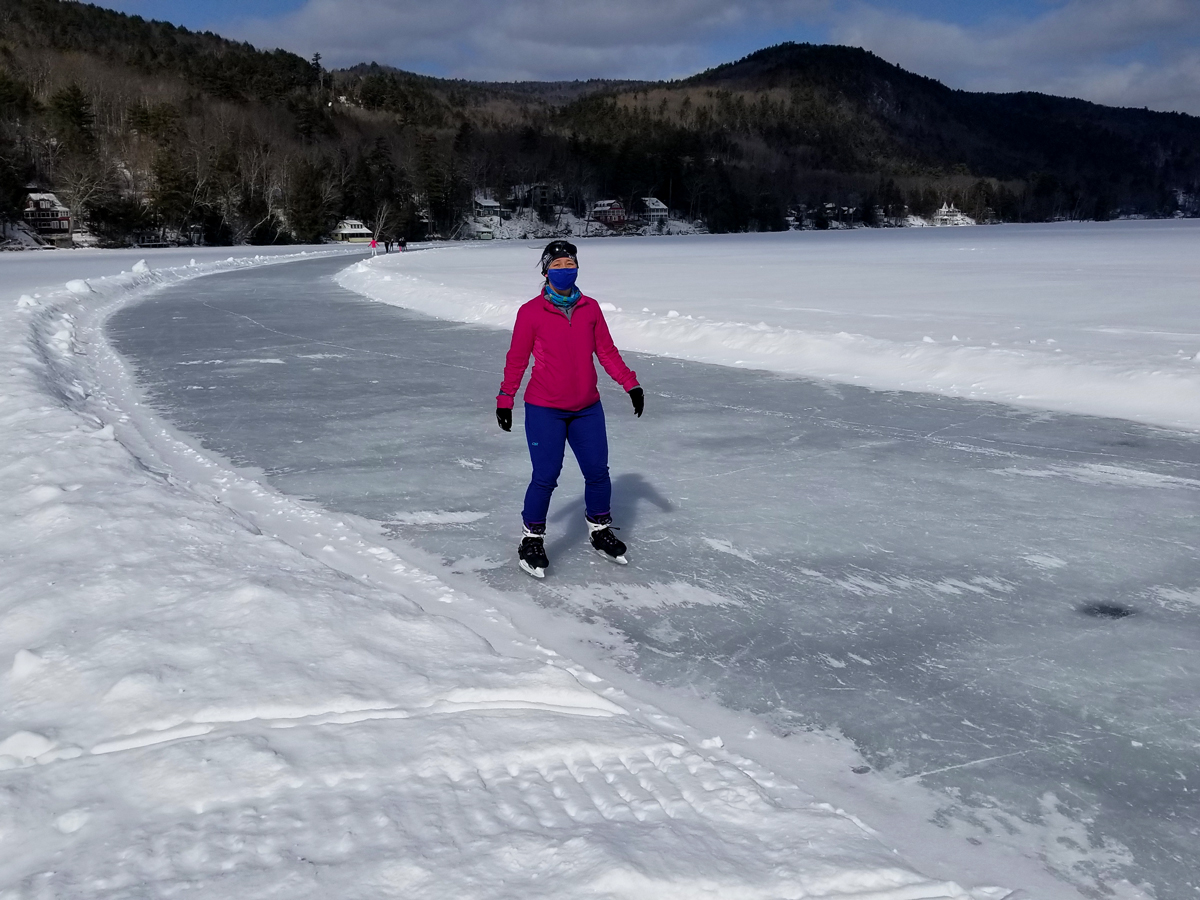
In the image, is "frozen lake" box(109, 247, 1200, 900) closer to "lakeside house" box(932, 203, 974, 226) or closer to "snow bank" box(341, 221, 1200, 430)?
"snow bank" box(341, 221, 1200, 430)

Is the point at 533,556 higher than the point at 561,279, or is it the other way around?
the point at 561,279

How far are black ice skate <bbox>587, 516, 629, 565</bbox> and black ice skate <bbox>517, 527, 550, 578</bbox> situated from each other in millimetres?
287

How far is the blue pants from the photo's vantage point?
4453mm

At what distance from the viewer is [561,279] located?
4277 mm

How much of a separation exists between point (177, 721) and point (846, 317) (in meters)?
11.6

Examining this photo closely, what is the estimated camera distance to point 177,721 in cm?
275

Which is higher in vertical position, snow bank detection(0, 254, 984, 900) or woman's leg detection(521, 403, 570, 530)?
woman's leg detection(521, 403, 570, 530)

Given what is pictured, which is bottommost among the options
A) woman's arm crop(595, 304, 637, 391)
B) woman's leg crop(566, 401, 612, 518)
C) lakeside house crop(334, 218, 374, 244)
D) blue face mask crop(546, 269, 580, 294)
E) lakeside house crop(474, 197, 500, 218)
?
woman's leg crop(566, 401, 612, 518)

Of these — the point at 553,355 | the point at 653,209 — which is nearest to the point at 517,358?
the point at 553,355

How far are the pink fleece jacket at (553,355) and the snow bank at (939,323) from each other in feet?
16.6

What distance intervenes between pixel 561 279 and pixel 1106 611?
2.65 metres

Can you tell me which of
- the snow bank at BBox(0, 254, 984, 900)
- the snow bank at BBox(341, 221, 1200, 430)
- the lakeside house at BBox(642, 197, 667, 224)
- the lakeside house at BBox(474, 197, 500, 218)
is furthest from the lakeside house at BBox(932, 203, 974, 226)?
the snow bank at BBox(0, 254, 984, 900)

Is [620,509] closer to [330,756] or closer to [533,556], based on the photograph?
[533,556]

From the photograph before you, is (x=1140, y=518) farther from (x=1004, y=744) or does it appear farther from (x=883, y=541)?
(x=1004, y=744)
